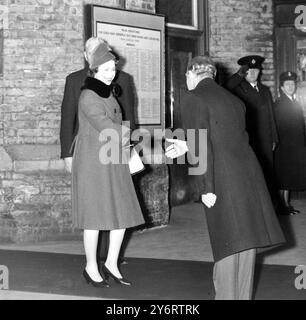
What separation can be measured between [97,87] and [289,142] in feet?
16.7

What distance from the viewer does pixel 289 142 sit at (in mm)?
10102

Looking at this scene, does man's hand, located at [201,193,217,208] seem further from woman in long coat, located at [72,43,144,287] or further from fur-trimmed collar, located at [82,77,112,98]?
fur-trimmed collar, located at [82,77,112,98]

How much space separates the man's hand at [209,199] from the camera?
4.64m

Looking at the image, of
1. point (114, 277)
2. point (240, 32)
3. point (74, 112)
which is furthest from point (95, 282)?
point (240, 32)

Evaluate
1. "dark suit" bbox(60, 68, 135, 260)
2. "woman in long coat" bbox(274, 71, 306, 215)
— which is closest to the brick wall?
"woman in long coat" bbox(274, 71, 306, 215)

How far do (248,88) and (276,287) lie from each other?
12.7ft

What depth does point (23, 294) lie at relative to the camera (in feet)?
18.0

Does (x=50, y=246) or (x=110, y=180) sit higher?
(x=110, y=180)

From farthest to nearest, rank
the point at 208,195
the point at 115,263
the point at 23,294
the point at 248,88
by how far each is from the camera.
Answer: the point at 248,88 → the point at 115,263 → the point at 23,294 → the point at 208,195

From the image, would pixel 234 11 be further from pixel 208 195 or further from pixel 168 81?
pixel 208 195

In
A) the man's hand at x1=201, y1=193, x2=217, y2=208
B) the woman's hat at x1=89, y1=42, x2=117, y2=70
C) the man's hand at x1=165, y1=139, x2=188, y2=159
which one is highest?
the woman's hat at x1=89, y1=42, x2=117, y2=70

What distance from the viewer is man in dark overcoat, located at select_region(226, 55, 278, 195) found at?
896 centimetres

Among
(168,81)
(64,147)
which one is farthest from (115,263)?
(168,81)
